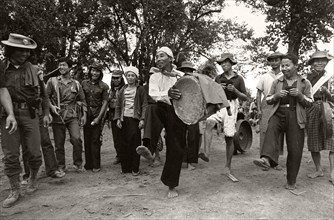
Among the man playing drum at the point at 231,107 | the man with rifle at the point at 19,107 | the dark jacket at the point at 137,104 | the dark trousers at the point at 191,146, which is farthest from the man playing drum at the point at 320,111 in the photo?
the man with rifle at the point at 19,107

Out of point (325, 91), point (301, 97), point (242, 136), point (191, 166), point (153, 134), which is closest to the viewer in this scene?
point (301, 97)

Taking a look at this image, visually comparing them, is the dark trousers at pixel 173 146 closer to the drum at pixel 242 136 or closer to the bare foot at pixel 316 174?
the bare foot at pixel 316 174

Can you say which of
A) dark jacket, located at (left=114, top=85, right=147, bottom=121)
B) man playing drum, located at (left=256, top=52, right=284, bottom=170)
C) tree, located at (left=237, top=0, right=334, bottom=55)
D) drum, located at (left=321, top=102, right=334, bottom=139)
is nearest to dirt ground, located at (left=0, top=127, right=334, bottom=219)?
drum, located at (left=321, top=102, right=334, bottom=139)

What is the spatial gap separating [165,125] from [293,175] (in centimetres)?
194

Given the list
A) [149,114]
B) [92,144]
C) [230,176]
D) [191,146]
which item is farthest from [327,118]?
[92,144]

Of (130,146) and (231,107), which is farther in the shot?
(130,146)

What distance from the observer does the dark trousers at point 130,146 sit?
5.92m

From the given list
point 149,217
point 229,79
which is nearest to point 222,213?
point 149,217

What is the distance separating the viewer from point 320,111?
17.7 feet

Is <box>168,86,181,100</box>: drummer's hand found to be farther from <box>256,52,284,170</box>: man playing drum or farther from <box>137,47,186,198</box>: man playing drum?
<box>256,52,284,170</box>: man playing drum

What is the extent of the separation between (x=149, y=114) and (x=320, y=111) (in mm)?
2809

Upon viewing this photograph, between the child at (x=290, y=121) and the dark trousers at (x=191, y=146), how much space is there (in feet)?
5.78

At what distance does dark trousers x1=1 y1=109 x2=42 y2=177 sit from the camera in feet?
14.0

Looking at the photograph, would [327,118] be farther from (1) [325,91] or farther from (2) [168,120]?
(2) [168,120]
